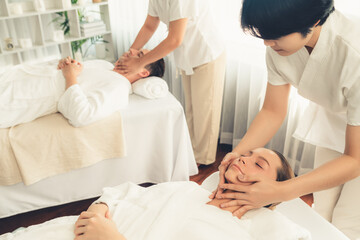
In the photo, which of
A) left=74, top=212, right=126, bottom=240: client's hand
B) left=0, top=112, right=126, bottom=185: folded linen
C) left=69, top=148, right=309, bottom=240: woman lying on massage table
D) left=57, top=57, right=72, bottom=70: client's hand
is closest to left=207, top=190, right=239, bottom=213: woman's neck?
left=69, top=148, right=309, bottom=240: woman lying on massage table

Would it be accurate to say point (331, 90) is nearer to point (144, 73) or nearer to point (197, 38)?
point (197, 38)

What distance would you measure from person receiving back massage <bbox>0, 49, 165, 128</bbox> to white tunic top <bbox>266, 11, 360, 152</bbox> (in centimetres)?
99

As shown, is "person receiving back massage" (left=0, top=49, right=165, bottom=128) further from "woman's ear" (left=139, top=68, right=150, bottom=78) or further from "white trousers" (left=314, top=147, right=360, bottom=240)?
"white trousers" (left=314, top=147, right=360, bottom=240)

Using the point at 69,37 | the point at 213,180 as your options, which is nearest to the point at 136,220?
the point at 213,180

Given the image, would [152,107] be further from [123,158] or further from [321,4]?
[321,4]

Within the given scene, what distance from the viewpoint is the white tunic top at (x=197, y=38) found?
2.09m

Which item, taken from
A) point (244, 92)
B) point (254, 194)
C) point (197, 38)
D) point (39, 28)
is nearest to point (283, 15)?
point (254, 194)

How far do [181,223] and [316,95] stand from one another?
2.18 feet

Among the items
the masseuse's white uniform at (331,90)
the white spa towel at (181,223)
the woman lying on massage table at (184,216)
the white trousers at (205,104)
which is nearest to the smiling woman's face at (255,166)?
the woman lying on massage table at (184,216)

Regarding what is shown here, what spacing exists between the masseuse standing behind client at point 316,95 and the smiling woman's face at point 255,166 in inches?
0.5

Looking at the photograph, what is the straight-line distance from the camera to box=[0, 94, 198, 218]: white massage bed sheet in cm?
187

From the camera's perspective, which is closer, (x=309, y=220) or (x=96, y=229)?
(x=96, y=229)

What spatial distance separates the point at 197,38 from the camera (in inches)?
84.3

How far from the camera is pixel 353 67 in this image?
38.2 inches
